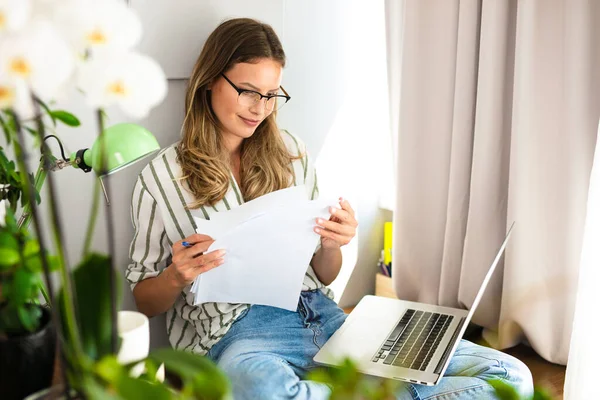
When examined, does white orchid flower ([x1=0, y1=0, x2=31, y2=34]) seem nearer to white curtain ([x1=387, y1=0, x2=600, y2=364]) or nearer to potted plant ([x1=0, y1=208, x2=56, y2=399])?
potted plant ([x1=0, y1=208, x2=56, y2=399])

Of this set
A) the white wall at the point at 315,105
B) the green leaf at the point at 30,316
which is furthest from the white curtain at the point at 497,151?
the green leaf at the point at 30,316

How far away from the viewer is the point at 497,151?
2.12 meters

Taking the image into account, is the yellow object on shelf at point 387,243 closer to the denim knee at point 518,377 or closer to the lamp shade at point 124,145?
the denim knee at point 518,377

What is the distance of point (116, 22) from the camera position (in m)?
0.56

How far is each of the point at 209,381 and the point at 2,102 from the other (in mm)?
265

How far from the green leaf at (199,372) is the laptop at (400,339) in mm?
792

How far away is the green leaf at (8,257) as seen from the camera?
63 centimetres

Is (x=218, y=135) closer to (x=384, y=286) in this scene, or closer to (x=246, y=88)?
(x=246, y=88)

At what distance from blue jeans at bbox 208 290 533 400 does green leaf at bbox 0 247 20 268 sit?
0.81 m

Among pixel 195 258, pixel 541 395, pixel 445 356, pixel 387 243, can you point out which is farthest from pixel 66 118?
pixel 387 243

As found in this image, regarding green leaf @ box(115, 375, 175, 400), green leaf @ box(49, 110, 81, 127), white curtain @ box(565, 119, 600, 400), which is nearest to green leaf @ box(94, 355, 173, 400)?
green leaf @ box(115, 375, 175, 400)

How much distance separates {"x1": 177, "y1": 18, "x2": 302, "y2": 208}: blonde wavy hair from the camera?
172 centimetres

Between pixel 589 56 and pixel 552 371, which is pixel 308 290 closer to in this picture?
pixel 552 371

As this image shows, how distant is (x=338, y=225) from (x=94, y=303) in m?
0.98
